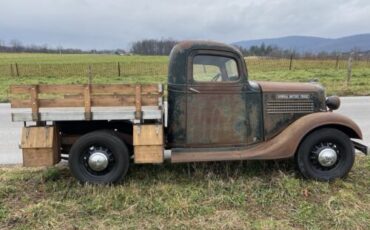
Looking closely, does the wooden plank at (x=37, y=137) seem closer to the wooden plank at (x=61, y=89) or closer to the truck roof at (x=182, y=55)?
the wooden plank at (x=61, y=89)

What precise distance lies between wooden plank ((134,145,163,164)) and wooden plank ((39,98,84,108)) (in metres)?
0.86

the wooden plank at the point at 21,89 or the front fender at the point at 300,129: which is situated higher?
the wooden plank at the point at 21,89

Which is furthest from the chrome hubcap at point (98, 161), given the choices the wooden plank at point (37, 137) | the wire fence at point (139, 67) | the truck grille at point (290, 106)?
the wire fence at point (139, 67)

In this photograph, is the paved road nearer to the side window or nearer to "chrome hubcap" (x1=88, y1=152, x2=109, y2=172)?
"chrome hubcap" (x1=88, y1=152, x2=109, y2=172)

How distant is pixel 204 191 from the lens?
184 inches

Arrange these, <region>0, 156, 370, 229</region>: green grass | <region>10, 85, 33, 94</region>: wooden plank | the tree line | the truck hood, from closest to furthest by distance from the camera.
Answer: <region>0, 156, 370, 229</region>: green grass, <region>10, 85, 33, 94</region>: wooden plank, the truck hood, the tree line

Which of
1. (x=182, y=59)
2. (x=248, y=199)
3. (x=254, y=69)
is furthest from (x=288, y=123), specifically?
(x=254, y=69)

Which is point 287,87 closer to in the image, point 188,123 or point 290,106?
point 290,106

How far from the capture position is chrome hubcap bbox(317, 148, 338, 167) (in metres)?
4.99

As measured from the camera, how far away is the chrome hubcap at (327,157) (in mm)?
4992

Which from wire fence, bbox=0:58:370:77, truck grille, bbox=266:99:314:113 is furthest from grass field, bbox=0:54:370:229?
wire fence, bbox=0:58:370:77

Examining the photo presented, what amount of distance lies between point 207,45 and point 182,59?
1.24ft

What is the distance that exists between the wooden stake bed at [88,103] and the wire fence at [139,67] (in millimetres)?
18947

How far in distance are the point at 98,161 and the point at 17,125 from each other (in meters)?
5.03
